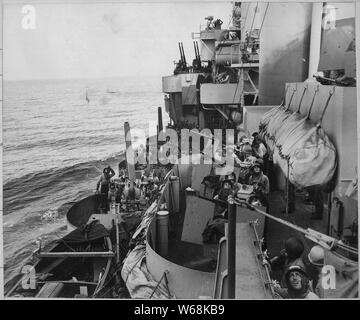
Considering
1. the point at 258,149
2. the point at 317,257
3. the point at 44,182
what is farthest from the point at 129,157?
the point at 44,182

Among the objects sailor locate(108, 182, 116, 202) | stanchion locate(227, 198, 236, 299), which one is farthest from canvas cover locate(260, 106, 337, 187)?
sailor locate(108, 182, 116, 202)

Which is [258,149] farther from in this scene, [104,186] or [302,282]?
[104,186]

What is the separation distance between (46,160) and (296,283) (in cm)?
1792

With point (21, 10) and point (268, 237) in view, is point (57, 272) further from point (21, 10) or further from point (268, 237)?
point (21, 10)

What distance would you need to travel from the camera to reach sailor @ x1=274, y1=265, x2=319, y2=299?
2.65m

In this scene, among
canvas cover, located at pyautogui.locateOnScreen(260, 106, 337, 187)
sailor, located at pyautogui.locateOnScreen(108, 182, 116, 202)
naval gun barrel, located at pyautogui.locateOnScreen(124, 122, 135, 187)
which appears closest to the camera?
canvas cover, located at pyautogui.locateOnScreen(260, 106, 337, 187)

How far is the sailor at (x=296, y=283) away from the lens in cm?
265

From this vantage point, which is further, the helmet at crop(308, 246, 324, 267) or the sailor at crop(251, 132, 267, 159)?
the sailor at crop(251, 132, 267, 159)

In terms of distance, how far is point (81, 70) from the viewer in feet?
14.8

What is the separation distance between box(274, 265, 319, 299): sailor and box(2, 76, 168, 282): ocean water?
297 centimetres

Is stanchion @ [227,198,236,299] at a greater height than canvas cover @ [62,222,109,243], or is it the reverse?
stanchion @ [227,198,236,299]

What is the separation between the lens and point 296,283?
271 centimetres

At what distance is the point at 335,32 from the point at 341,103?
2.91ft

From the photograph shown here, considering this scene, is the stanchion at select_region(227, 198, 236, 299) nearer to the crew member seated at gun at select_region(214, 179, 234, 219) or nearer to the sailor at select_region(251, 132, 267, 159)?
the crew member seated at gun at select_region(214, 179, 234, 219)
